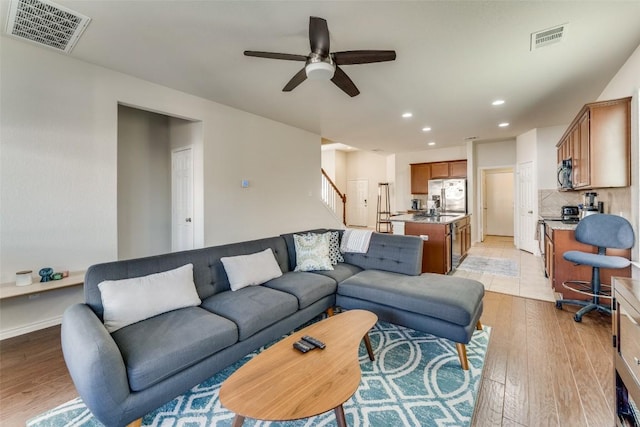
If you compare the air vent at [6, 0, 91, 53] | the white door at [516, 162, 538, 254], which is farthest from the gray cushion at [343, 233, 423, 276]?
the white door at [516, 162, 538, 254]

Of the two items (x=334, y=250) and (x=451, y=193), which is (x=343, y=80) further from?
(x=451, y=193)

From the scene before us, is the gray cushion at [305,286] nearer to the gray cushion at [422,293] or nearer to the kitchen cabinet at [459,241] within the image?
the gray cushion at [422,293]

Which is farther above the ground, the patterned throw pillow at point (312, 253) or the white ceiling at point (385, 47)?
the white ceiling at point (385, 47)

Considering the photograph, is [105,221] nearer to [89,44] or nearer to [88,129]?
[88,129]

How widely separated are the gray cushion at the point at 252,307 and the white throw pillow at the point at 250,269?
0.10 metres

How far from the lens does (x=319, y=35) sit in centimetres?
202

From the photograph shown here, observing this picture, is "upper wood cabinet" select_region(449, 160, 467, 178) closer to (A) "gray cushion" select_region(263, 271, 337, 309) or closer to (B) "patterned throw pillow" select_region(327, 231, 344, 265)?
(B) "patterned throw pillow" select_region(327, 231, 344, 265)

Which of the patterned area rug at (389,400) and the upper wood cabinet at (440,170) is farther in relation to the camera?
the upper wood cabinet at (440,170)

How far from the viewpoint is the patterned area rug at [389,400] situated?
1596 millimetres

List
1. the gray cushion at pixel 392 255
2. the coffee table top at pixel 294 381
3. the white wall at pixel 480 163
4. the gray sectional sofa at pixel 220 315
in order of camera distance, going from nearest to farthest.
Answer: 1. the coffee table top at pixel 294 381
2. the gray sectional sofa at pixel 220 315
3. the gray cushion at pixel 392 255
4. the white wall at pixel 480 163

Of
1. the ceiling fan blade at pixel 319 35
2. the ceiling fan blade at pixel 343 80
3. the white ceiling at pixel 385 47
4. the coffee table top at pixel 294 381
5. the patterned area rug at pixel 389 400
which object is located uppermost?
the white ceiling at pixel 385 47

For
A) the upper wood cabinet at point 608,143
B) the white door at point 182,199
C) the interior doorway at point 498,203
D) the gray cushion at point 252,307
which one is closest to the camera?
the gray cushion at point 252,307

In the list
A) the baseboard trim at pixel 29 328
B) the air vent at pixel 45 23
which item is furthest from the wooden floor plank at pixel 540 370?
the air vent at pixel 45 23

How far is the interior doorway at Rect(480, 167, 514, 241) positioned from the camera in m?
8.78
